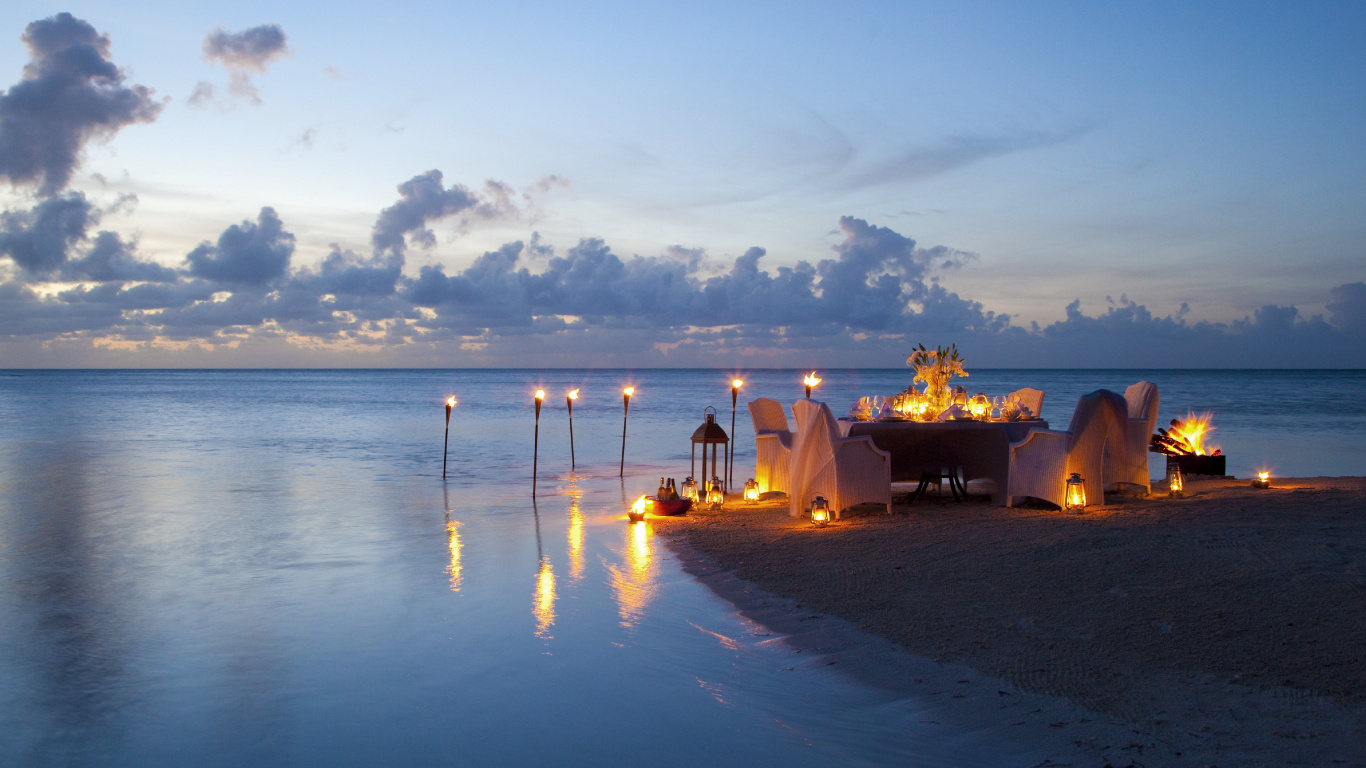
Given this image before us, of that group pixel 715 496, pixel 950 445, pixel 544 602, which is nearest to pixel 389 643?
pixel 544 602

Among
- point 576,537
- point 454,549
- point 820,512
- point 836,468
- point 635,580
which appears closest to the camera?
point 635,580

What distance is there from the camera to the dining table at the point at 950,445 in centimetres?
819

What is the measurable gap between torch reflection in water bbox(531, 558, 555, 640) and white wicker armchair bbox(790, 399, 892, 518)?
105 inches

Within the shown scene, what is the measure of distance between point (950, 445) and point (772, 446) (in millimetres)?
1926

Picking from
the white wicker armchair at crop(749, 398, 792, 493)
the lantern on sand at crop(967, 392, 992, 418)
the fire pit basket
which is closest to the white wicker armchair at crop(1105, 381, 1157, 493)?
the lantern on sand at crop(967, 392, 992, 418)

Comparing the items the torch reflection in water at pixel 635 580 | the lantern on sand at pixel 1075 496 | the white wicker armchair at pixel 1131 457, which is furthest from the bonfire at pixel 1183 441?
the torch reflection in water at pixel 635 580

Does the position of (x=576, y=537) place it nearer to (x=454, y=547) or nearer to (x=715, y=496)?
(x=454, y=547)

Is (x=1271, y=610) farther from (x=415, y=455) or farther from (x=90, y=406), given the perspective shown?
(x=90, y=406)

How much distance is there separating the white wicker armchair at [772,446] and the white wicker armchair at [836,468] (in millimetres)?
854

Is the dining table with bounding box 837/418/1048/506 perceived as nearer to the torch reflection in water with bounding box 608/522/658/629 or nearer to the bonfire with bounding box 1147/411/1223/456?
the torch reflection in water with bounding box 608/522/658/629

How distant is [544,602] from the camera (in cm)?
552

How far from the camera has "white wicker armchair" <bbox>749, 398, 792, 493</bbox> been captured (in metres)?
9.10

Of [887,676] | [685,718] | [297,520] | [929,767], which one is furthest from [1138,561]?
[297,520]

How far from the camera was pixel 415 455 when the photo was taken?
16312 mm
